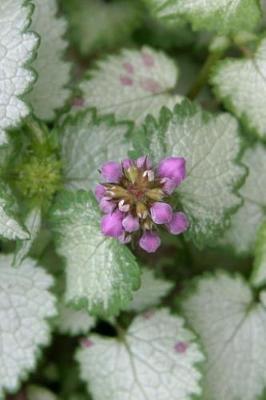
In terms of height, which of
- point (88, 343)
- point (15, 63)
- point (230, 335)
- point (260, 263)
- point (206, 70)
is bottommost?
point (230, 335)

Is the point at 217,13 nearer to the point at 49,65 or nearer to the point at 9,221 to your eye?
the point at 49,65

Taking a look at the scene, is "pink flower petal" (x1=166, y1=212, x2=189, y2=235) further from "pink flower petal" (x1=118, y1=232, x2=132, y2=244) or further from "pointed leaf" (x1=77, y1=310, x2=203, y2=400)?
"pointed leaf" (x1=77, y1=310, x2=203, y2=400)

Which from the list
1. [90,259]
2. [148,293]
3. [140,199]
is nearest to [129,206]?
[140,199]

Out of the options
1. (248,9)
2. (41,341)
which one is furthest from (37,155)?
(248,9)

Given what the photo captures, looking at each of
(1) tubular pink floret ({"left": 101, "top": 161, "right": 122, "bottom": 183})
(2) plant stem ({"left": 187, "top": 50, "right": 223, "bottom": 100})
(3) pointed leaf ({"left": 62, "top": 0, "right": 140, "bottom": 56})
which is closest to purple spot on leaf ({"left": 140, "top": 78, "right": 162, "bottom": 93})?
(2) plant stem ({"left": 187, "top": 50, "right": 223, "bottom": 100})

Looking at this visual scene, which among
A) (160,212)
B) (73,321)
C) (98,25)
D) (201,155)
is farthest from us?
(98,25)

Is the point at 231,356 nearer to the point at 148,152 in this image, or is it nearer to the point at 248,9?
the point at 148,152
